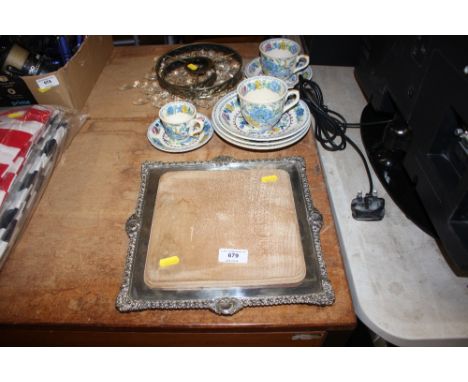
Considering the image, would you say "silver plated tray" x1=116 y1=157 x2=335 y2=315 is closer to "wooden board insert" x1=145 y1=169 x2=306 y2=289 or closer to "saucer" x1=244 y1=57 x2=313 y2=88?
"wooden board insert" x1=145 y1=169 x2=306 y2=289

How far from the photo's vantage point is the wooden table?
17.6 inches

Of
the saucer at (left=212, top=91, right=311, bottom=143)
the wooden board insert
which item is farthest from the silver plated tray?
the saucer at (left=212, top=91, right=311, bottom=143)

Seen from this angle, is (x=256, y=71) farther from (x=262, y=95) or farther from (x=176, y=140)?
(x=176, y=140)

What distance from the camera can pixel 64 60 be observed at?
29.4 inches

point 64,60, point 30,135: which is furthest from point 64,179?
point 64,60

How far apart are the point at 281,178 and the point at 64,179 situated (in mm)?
413

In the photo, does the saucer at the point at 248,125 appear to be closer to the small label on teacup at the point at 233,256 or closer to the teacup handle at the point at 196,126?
the teacup handle at the point at 196,126

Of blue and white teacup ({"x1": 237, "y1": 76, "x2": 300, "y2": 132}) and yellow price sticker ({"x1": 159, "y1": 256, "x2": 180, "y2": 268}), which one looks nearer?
yellow price sticker ({"x1": 159, "y1": 256, "x2": 180, "y2": 268})

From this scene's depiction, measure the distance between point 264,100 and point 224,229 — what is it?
278 millimetres

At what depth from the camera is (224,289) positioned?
46cm

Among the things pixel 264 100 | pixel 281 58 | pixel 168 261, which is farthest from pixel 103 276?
pixel 281 58

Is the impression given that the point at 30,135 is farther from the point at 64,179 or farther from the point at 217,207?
the point at 217,207

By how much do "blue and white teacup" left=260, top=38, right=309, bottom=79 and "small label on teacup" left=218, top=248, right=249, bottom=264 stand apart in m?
0.45

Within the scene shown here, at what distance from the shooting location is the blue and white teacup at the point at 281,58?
0.74 metres
